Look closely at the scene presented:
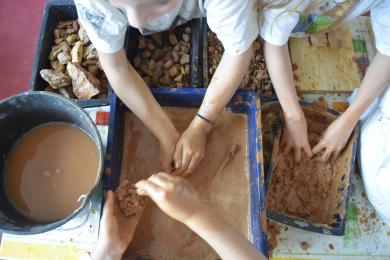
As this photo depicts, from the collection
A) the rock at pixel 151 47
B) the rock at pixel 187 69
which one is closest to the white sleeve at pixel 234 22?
the rock at pixel 187 69

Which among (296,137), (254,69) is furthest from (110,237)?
(254,69)

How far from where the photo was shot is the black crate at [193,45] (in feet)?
3.83

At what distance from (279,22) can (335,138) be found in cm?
38

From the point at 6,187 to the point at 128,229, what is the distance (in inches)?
14.1

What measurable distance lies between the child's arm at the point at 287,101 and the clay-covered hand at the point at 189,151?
265 mm

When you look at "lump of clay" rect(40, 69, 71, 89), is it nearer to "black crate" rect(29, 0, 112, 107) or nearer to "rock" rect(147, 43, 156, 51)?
"black crate" rect(29, 0, 112, 107)

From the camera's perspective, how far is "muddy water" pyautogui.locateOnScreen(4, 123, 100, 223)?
932 millimetres

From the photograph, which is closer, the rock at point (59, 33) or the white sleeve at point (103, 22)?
the white sleeve at point (103, 22)

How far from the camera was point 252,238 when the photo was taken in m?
0.97

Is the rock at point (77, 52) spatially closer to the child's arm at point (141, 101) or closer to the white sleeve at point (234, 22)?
the child's arm at point (141, 101)

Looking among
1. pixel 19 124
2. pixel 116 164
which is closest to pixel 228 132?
pixel 116 164

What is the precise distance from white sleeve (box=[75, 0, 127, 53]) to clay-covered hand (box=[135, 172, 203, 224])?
40cm

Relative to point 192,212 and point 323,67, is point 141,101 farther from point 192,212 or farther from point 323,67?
point 323,67

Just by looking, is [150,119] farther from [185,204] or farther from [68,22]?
[68,22]
